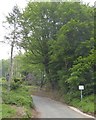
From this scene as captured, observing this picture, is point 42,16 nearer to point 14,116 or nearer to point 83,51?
point 83,51

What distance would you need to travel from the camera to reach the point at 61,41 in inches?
1366

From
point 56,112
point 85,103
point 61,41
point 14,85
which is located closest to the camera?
point 56,112

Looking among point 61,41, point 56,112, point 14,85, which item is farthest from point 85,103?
point 14,85

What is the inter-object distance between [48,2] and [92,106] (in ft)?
67.1

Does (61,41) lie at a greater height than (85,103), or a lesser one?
greater

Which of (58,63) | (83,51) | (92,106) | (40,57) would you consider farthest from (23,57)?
(92,106)

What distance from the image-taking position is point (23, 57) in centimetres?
4653

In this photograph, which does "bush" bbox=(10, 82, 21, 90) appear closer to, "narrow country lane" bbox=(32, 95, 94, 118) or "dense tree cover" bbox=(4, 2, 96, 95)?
"dense tree cover" bbox=(4, 2, 96, 95)

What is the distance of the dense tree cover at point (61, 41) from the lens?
30906 millimetres

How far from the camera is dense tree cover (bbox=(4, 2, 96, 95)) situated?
101 feet

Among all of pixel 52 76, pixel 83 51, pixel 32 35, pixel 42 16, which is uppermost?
pixel 42 16

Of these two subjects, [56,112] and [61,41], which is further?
[61,41]

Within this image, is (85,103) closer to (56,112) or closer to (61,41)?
(56,112)

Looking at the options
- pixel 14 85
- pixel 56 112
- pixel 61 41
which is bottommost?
pixel 56 112
